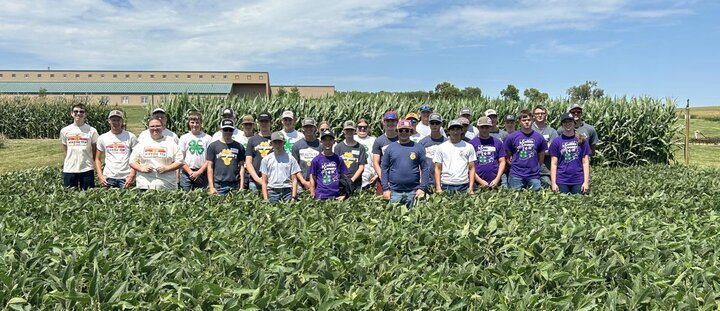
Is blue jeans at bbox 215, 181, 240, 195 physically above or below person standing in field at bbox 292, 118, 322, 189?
below

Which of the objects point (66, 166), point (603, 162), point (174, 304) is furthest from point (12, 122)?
point (174, 304)

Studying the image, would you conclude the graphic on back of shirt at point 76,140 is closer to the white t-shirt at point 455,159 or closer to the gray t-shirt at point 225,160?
the gray t-shirt at point 225,160

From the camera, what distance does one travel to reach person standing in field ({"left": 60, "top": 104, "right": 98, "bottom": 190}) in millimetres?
7688

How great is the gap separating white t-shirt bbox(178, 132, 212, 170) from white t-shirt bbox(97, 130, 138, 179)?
78cm

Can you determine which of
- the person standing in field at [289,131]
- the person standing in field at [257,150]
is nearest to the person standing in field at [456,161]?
the person standing in field at [257,150]

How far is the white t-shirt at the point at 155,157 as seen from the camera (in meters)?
6.99

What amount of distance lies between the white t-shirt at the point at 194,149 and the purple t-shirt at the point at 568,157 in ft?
17.2

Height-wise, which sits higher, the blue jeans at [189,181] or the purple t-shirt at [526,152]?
the purple t-shirt at [526,152]

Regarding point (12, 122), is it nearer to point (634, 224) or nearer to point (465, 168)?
point (465, 168)

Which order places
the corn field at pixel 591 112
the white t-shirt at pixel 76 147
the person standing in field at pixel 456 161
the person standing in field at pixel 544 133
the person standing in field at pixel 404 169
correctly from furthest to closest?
the corn field at pixel 591 112, the person standing in field at pixel 544 133, the white t-shirt at pixel 76 147, the person standing in field at pixel 456 161, the person standing in field at pixel 404 169

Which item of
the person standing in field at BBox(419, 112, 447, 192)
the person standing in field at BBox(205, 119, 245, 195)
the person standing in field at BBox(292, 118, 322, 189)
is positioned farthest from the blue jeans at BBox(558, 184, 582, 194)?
the person standing in field at BBox(205, 119, 245, 195)

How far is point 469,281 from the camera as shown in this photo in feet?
9.70

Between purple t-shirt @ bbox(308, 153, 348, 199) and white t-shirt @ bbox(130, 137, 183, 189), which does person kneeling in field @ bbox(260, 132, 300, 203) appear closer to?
purple t-shirt @ bbox(308, 153, 348, 199)

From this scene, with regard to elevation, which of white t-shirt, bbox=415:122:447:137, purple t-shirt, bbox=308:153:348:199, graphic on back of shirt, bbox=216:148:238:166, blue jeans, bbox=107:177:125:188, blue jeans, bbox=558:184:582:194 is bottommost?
blue jeans, bbox=558:184:582:194
